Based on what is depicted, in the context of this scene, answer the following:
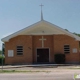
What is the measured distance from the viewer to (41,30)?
33.0 meters

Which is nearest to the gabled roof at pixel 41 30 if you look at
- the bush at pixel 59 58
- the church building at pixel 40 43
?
the church building at pixel 40 43

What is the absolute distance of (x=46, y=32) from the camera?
108 feet

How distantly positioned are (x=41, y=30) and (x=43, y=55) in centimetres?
366

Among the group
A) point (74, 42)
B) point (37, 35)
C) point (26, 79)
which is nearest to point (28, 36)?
point (37, 35)

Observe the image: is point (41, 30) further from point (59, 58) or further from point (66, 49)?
point (59, 58)

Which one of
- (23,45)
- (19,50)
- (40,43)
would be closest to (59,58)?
(40,43)

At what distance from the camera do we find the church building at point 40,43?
3262 cm

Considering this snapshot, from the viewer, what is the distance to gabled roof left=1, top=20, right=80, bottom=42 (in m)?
32.4

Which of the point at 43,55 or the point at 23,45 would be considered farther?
the point at 43,55

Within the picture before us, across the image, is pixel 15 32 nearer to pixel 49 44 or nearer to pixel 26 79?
pixel 49 44

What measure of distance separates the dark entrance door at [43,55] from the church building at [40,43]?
433 mm

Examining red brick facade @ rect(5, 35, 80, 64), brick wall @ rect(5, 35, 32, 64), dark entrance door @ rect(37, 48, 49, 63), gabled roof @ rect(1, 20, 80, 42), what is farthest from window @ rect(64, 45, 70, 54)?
brick wall @ rect(5, 35, 32, 64)

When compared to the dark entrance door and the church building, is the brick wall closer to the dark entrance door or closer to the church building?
the church building

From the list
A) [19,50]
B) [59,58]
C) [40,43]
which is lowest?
[59,58]
